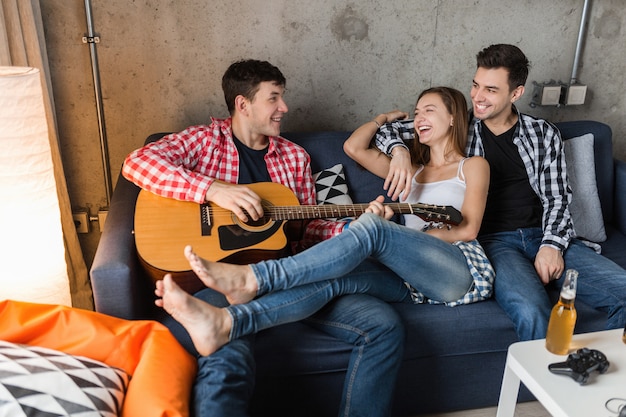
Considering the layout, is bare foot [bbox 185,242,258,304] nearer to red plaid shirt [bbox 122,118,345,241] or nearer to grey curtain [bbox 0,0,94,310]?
red plaid shirt [bbox 122,118,345,241]

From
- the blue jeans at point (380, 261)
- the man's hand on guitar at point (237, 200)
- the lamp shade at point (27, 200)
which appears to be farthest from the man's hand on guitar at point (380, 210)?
the lamp shade at point (27, 200)

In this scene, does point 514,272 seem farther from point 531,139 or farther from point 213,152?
point 213,152

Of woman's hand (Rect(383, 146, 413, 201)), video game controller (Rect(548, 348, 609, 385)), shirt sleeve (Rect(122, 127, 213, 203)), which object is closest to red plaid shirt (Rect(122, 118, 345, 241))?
shirt sleeve (Rect(122, 127, 213, 203))

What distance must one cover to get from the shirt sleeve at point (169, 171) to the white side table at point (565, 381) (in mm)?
1051

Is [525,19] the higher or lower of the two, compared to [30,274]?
higher

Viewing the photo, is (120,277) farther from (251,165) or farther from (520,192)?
(520,192)

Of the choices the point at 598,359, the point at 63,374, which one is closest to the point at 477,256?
the point at 598,359

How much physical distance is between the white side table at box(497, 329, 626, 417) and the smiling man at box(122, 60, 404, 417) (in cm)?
32

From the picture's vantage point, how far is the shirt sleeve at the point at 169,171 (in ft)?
6.11

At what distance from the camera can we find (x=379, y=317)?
169cm

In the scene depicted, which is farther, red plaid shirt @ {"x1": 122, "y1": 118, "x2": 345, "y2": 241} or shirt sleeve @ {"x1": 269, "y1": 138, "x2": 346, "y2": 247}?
shirt sleeve @ {"x1": 269, "y1": 138, "x2": 346, "y2": 247}

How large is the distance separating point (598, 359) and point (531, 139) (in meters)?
1.01

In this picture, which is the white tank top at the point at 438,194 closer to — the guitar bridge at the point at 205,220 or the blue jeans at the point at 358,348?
the blue jeans at the point at 358,348

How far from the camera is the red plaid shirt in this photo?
1.87 m
